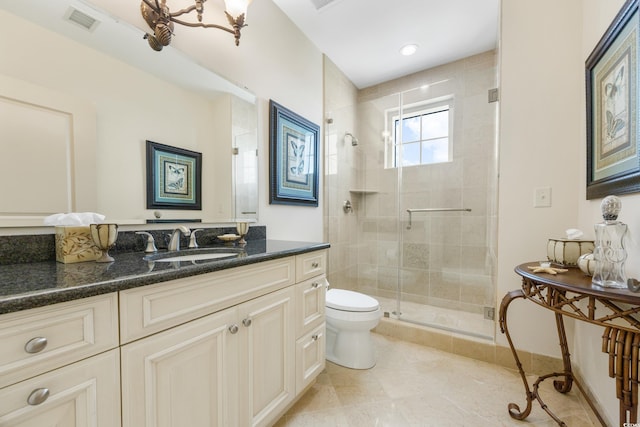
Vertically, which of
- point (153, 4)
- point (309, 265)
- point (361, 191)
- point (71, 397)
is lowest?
point (71, 397)

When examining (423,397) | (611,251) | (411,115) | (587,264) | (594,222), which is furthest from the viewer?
(411,115)

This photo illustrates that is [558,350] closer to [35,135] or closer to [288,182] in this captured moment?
[288,182]

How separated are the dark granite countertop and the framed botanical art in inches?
13.9

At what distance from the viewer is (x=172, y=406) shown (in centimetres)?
75

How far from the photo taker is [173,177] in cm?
125

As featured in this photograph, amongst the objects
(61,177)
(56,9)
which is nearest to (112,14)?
(56,9)

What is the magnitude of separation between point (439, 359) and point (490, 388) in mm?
338

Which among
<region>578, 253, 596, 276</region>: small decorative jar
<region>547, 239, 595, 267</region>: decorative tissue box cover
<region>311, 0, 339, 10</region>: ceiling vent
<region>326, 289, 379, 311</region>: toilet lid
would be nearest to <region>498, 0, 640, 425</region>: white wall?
<region>547, 239, 595, 267</region>: decorative tissue box cover

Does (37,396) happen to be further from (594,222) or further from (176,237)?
(594,222)

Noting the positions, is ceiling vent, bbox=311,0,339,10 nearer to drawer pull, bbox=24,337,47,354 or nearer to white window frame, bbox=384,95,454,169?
white window frame, bbox=384,95,454,169

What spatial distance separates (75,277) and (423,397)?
1.66m

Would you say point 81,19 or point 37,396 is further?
point 81,19

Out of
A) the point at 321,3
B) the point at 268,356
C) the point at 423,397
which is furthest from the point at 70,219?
the point at 321,3

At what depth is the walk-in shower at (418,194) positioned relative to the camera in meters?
2.31
